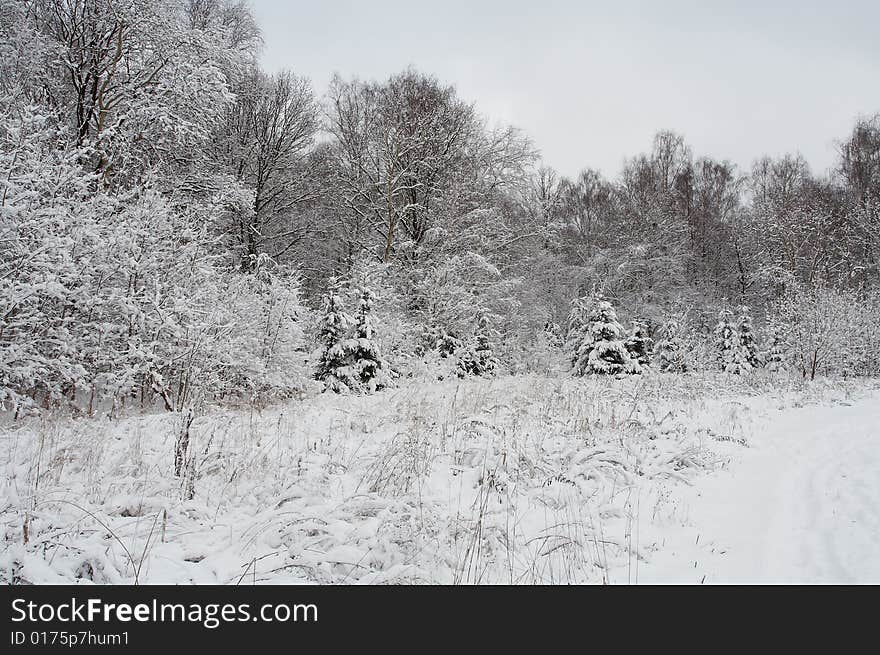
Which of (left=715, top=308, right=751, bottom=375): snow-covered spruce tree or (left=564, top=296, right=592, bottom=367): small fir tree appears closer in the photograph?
(left=564, top=296, right=592, bottom=367): small fir tree

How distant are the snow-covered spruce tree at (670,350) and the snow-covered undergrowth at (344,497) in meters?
16.0

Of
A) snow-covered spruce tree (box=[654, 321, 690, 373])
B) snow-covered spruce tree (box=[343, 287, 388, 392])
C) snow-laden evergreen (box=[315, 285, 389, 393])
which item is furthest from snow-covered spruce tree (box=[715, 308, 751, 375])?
snow-laden evergreen (box=[315, 285, 389, 393])

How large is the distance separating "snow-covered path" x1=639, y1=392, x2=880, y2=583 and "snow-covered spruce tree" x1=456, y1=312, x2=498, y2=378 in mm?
11240

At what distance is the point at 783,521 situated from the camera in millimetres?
4020

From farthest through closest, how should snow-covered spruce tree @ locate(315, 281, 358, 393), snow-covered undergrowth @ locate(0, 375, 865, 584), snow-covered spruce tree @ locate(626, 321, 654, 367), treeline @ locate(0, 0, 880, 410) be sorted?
snow-covered spruce tree @ locate(626, 321, 654, 367) < snow-covered spruce tree @ locate(315, 281, 358, 393) < treeline @ locate(0, 0, 880, 410) < snow-covered undergrowth @ locate(0, 375, 865, 584)

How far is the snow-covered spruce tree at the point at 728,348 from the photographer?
891 inches

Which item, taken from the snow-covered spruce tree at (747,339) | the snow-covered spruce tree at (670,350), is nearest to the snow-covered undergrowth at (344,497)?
the snow-covered spruce tree at (670,350)

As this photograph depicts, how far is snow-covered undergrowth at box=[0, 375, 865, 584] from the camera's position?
2799 millimetres

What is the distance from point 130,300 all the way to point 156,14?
7.57 meters

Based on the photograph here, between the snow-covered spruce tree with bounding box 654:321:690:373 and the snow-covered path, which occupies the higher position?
the snow-covered spruce tree with bounding box 654:321:690:373

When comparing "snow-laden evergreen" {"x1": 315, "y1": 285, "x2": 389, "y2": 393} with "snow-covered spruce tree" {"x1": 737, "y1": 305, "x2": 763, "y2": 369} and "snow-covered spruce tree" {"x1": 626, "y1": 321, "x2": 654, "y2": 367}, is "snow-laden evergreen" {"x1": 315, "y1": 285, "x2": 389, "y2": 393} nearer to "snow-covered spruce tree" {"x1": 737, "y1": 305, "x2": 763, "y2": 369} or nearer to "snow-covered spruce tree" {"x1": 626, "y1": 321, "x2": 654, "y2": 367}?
"snow-covered spruce tree" {"x1": 626, "y1": 321, "x2": 654, "y2": 367}

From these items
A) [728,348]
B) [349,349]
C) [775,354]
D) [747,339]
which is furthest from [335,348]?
[775,354]
